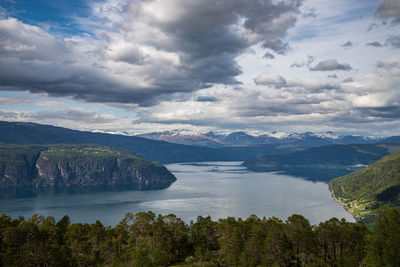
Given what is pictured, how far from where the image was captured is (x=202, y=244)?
81.7 meters

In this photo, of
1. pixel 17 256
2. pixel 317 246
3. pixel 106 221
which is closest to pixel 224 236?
pixel 317 246

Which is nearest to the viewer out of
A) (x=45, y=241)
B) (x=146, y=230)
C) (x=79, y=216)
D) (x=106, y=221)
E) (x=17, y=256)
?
(x=17, y=256)

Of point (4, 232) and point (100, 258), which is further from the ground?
point (4, 232)

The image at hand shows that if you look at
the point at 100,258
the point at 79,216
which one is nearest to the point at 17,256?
the point at 100,258

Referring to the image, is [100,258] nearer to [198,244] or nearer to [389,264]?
[198,244]

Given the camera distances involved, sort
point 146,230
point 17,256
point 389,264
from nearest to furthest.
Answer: point 389,264
point 17,256
point 146,230

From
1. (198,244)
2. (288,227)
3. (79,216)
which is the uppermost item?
(288,227)

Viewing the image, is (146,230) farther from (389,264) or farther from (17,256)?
(389,264)

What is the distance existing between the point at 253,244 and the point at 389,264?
25.0 meters

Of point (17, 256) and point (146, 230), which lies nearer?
point (17, 256)

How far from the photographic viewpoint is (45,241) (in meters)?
69.4

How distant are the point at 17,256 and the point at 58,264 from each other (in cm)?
748

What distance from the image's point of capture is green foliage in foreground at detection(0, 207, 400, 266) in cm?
5858

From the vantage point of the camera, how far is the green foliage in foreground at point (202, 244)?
58575 mm
